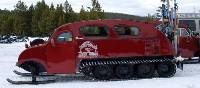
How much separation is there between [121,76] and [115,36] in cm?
125

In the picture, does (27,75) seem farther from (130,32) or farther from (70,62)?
(130,32)

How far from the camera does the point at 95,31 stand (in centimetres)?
1537

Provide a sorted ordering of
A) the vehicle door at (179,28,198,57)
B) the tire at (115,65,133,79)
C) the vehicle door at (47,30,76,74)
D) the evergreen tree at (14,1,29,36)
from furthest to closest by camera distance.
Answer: the evergreen tree at (14,1,29,36), the vehicle door at (179,28,198,57), the tire at (115,65,133,79), the vehicle door at (47,30,76,74)

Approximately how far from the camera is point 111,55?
49.4ft

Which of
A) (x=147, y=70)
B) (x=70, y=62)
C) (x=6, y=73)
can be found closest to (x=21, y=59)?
(x=70, y=62)

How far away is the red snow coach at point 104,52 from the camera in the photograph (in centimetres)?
1488

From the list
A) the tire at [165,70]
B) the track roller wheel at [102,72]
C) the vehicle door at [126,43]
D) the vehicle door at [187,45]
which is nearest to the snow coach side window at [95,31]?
the vehicle door at [126,43]

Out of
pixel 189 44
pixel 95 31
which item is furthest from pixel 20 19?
pixel 95 31

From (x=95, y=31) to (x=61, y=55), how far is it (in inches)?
53.7

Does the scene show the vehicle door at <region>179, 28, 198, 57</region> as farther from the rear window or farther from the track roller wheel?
the track roller wheel

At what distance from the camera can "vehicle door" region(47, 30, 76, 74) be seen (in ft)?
48.7

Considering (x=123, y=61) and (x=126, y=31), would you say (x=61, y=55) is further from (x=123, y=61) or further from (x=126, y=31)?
(x=126, y=31)

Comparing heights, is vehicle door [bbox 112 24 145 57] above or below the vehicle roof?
below

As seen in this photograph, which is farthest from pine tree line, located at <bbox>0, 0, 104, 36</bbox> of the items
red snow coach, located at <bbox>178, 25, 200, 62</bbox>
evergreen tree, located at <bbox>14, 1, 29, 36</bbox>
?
red snow coach, located at <bbox>178, 25, 200, 62</bbox>
